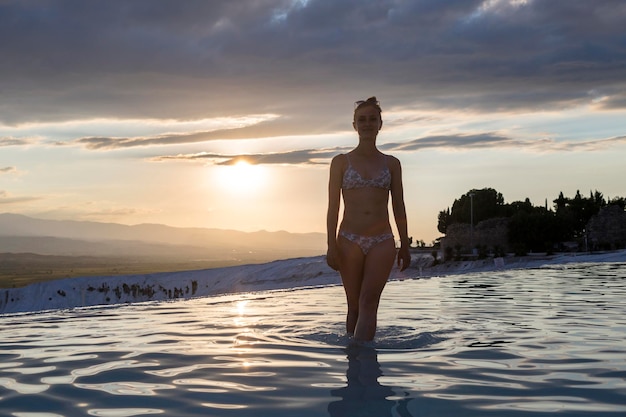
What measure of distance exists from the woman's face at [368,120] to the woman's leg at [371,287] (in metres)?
1.13

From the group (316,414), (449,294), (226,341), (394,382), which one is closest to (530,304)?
(449,294)

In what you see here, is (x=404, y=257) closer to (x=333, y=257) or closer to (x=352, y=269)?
(x=352, y=269)

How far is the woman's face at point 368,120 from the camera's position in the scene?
7.22m

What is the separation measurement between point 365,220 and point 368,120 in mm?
1015

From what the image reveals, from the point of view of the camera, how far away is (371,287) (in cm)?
687

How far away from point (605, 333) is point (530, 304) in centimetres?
381

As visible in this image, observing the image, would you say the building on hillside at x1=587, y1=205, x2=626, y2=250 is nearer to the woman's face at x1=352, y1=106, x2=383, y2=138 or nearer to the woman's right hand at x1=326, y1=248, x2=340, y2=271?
the woman's face at x1=352, y1=106, x2=383, y2=138

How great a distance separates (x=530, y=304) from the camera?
11.4 metres

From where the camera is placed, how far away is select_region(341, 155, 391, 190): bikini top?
7.12 m

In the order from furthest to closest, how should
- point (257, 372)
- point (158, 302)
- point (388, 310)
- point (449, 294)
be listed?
point (449, 294) < point (158, 302) < point (388, 310) < point (257, 372)

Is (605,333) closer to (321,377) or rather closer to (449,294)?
(321,377)

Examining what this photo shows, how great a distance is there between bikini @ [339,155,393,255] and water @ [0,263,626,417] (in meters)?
0.97

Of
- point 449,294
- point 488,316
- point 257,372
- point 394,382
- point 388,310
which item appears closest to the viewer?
point 394,382

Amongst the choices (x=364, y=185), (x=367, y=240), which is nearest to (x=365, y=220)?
(x=367, y=240)
